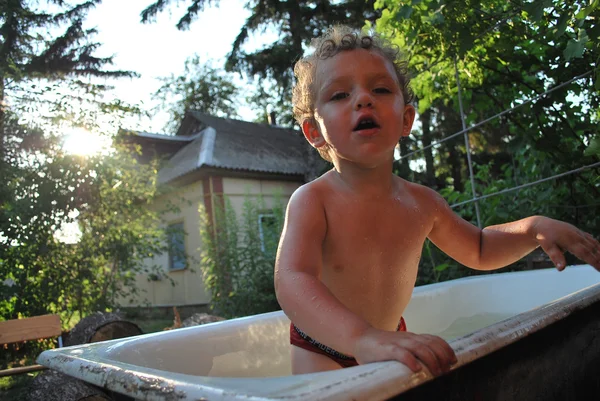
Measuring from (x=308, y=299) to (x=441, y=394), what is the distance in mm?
334

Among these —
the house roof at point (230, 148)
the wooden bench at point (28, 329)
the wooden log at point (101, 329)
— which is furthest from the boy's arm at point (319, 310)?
the house roof at point (230, 148)

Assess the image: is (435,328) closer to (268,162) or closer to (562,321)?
(562,321)

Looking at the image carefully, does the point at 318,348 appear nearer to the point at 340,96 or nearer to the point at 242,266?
the point at 340,96

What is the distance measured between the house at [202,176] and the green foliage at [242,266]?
97.8 inches

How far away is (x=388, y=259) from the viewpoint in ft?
5.18

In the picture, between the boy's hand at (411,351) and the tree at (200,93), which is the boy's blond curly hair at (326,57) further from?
the tree at (200,93)

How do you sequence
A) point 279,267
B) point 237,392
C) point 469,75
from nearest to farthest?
point 237,392 < point 279,267 < point 469,75

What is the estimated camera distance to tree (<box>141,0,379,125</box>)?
10.9 m

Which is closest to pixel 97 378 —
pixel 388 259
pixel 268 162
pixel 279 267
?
pixel 279 267

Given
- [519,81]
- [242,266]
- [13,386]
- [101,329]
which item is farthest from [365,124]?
[242,266]

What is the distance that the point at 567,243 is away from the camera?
1.37m

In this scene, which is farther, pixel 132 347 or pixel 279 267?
pixel 132 347

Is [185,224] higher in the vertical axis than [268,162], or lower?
lower

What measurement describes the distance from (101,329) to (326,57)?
3114 millimetres
